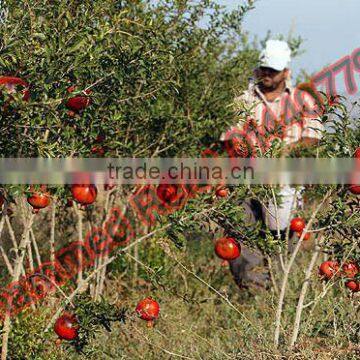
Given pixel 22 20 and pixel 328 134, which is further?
pixel 328 134

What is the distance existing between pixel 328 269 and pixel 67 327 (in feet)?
4.25

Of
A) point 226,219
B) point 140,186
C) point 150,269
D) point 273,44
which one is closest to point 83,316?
point 150,269

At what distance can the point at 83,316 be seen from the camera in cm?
358

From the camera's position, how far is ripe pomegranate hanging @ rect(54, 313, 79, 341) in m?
3.57

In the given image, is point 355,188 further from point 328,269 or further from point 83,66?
point 83,66

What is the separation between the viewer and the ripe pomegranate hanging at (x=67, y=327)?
3.57 m

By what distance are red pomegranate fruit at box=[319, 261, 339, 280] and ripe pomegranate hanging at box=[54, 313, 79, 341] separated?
1.21 m

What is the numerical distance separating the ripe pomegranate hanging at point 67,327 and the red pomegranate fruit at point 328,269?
1.21 meters

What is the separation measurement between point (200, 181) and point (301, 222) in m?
0.69

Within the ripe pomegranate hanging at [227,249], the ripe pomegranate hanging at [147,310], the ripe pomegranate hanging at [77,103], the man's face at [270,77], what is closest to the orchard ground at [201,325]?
the ripe pomegranate hanging at [147,310]

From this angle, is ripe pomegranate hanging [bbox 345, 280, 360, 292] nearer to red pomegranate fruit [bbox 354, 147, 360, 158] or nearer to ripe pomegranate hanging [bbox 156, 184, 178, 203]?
red pomegranate fruit [bbox 354, 147, 360, 158]

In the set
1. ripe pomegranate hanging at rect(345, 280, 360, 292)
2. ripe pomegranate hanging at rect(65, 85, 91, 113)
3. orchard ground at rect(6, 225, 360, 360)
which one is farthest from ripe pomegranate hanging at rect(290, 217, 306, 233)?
ripe pomegranate hanging at rect(65, 85, 91, 113)

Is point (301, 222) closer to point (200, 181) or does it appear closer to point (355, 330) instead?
point (200, 181)

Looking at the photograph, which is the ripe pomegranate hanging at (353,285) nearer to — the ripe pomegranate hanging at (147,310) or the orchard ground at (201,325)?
the orchard ground at (201,325)
